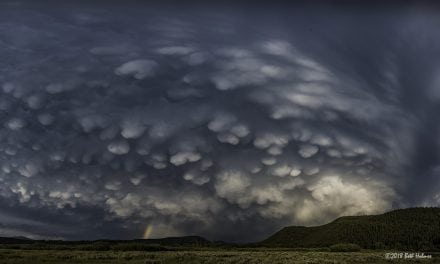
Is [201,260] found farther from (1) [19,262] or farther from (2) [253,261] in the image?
(1) [19,262]

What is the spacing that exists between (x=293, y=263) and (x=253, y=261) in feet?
19.0

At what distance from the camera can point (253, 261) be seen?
53094mm

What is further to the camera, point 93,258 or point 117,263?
point 93,258

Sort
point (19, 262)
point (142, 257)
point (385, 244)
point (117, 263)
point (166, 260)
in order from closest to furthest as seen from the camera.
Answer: point (19, 262), point (117, 263), point (166, 260), point (142, 257), point (385, 244)

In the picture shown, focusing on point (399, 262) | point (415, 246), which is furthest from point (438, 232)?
point (399, 262)

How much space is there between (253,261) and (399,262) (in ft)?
73.6

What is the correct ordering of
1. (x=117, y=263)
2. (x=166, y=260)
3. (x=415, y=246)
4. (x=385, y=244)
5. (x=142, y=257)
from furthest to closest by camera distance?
(x=385, y=244) < (x=415, y=246) < (x=142, y=257) < (x=166, y=260) < (x=117, y=263)

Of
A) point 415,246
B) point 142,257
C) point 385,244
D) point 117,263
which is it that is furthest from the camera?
point 385,244

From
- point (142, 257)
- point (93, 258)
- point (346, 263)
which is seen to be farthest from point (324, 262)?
point (93, 258)

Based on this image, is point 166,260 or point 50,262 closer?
point 50,262

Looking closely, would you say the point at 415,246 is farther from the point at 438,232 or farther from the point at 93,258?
the point at 93,258

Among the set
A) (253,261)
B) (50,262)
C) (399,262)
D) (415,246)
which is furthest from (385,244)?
(50,262)

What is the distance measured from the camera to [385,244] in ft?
639

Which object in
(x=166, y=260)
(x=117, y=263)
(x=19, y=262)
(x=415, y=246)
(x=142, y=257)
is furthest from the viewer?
(x=415, y=246)
